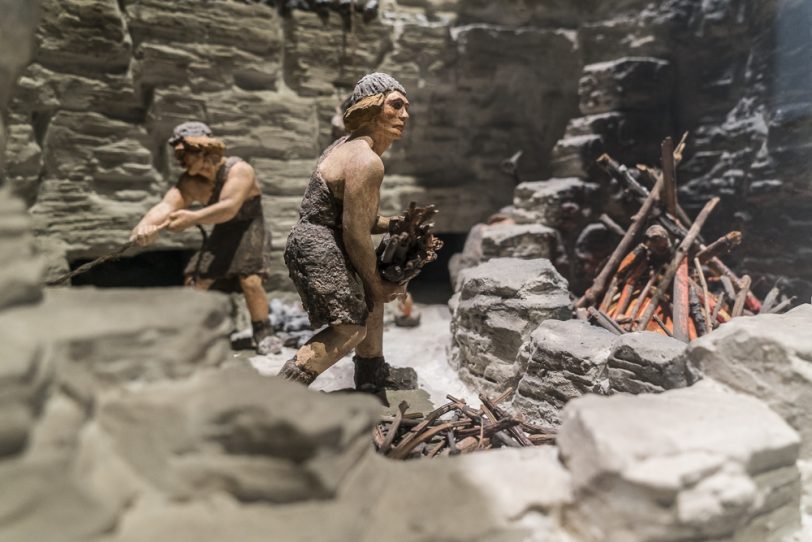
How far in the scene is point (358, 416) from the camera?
138 centimetres

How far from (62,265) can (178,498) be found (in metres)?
3.93

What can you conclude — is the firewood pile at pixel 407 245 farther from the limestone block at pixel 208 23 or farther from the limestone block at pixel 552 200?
the limestone block at pixel 208 23

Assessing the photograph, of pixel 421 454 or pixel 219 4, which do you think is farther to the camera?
pixel 219 4

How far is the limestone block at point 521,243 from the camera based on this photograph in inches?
170

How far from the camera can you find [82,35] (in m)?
4.04

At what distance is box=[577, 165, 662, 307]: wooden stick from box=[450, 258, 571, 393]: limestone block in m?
0.81

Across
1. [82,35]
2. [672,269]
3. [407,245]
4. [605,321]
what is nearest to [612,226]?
[672,269]

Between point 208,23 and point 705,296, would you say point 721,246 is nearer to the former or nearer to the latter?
point 705,296

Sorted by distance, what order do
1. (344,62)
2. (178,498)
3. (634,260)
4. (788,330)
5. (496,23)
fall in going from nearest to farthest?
1. (178,498)
2. (788,330)
3. (634,260)
4. (344,62)
5. (496,23)

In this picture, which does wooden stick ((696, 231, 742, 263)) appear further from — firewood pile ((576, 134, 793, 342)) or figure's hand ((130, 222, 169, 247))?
figure's hand ((130, 222, 169, 247))

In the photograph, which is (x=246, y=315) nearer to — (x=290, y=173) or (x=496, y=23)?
(x=290, y=173)

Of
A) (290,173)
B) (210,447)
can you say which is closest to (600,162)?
(290,173)

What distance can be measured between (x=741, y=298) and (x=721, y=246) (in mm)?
463

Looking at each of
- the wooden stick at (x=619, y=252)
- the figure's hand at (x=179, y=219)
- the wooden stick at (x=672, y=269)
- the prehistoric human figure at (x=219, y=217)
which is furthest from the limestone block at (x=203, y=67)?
the wooden stick at (x=672, y=269)
